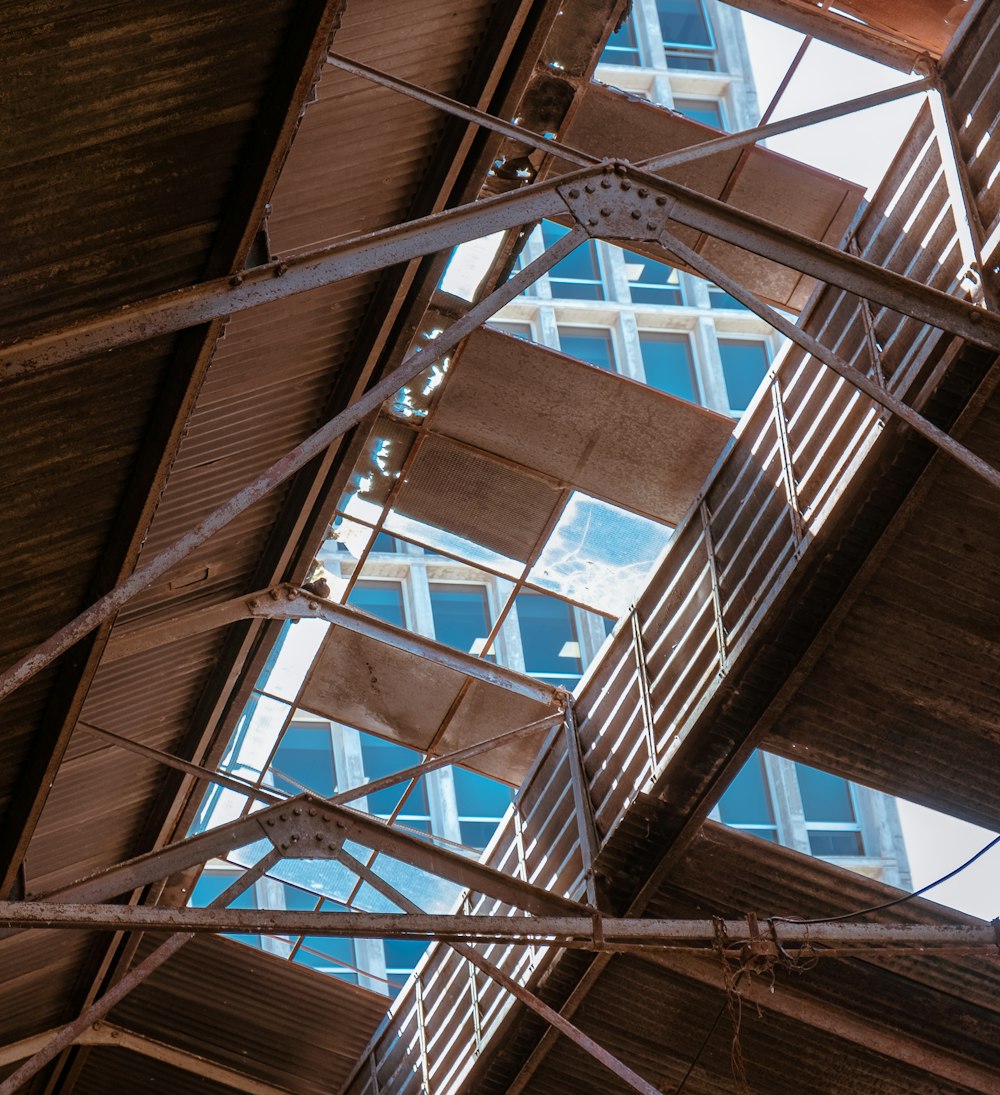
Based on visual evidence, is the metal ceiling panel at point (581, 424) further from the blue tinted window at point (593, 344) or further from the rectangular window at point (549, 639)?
the blue tinted window at point (593, 344)

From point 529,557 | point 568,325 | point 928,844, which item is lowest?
point 529,557

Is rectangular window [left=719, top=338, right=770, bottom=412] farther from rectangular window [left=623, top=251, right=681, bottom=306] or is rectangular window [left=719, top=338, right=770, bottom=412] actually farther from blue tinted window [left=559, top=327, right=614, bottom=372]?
blue tinted window [left=559, top=327, right=614, bottom=372]

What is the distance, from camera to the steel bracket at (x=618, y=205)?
1124 centimetres

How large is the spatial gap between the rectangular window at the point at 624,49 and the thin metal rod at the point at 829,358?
36.2 meters

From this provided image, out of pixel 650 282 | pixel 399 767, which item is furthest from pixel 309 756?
pixel 650 282

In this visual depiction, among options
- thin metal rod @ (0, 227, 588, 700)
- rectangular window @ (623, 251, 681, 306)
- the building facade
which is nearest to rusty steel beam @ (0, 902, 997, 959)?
thin metal rod @ (0, 227, 588, 700)

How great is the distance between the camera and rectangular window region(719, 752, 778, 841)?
1439 inches

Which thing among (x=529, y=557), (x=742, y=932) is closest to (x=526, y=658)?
(x=529, y=557)

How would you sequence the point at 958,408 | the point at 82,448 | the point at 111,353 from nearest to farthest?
the point at 111,353, the point at 82,448, the point at 958,408

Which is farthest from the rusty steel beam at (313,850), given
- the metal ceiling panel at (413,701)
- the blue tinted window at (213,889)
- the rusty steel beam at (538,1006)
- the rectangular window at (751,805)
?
the rectangular window at (751,805)

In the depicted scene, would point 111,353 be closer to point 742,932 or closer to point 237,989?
point 742,932

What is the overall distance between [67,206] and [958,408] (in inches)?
294

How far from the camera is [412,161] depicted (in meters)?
13.9

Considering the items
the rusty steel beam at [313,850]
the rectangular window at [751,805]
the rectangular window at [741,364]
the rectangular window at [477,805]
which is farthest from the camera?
the rectangular window at [741,364]
